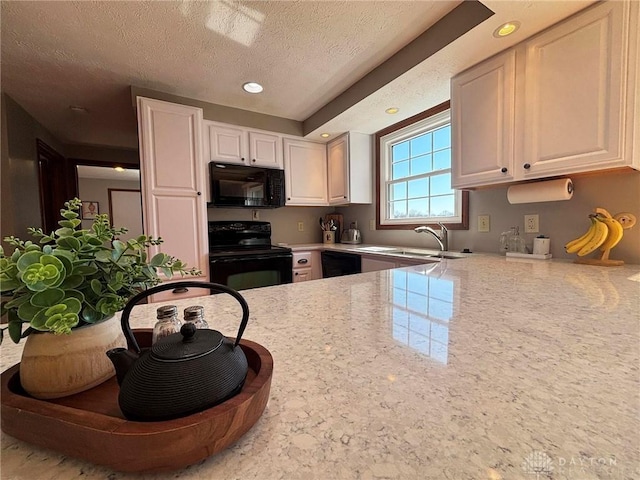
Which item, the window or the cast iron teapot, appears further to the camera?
the window

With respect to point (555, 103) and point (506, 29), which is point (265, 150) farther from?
point (555, 103)

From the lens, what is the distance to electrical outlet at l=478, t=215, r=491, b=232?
221 cm

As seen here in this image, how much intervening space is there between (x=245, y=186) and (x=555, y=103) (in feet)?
8.14

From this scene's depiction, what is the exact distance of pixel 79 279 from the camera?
38cm

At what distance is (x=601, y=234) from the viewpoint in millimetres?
1494

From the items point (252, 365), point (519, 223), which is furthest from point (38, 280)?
point (519, 223)

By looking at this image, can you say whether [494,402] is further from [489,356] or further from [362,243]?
[362,243]

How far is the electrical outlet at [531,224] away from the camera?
1934 mm

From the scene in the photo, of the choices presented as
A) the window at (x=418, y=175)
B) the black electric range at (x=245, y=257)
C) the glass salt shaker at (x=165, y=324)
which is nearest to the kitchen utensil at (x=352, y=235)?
the window at (x=418, y=175)

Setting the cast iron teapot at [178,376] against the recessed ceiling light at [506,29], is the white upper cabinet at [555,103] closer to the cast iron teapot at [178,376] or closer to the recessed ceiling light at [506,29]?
the recessed ceiling light at [506,29]

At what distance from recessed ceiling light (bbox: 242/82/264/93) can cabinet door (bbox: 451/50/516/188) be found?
158cm

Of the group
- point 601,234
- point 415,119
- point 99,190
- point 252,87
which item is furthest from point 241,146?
point 99,190

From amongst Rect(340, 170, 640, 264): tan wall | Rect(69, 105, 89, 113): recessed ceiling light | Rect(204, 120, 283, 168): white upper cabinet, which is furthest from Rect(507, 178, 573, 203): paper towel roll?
Rect(69, 105, 89, 113): recessed ceiling light

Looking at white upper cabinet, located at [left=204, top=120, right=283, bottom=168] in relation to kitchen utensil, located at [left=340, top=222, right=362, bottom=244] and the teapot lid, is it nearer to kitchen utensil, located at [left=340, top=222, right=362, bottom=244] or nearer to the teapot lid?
kitchen utensil, located at [left=340, top=222, right=362, bottom=244]
